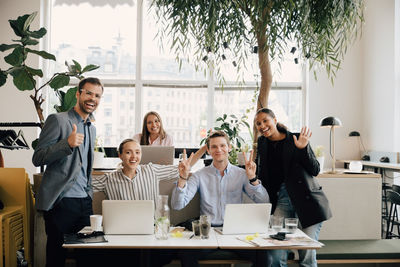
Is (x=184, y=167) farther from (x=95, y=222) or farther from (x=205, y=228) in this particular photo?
(x=95, y=222)

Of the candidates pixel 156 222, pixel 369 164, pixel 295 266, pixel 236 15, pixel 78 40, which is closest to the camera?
pixel 156 222

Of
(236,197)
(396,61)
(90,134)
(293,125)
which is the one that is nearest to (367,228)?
(236,197)

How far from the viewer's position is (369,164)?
5660mm

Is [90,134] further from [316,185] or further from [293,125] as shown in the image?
[293,125]

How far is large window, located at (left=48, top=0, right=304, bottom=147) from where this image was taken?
288 inches

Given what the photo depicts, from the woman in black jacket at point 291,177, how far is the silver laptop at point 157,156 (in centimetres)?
78

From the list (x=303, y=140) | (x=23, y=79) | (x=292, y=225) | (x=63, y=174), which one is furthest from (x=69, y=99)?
(x=292, y=225)

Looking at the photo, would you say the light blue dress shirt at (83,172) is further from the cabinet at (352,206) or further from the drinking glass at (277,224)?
the cabinet at (352,206)

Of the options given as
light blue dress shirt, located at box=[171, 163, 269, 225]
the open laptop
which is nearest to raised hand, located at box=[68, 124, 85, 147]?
light blue dress shirt, located at box=[171, 163, 269, 225]

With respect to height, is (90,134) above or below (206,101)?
below

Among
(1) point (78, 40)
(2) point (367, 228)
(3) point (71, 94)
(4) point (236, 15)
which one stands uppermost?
(1) point (78, 40)

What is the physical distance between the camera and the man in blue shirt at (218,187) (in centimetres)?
243

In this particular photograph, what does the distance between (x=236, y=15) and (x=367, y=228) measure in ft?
6.79

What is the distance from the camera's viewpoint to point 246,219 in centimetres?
204
